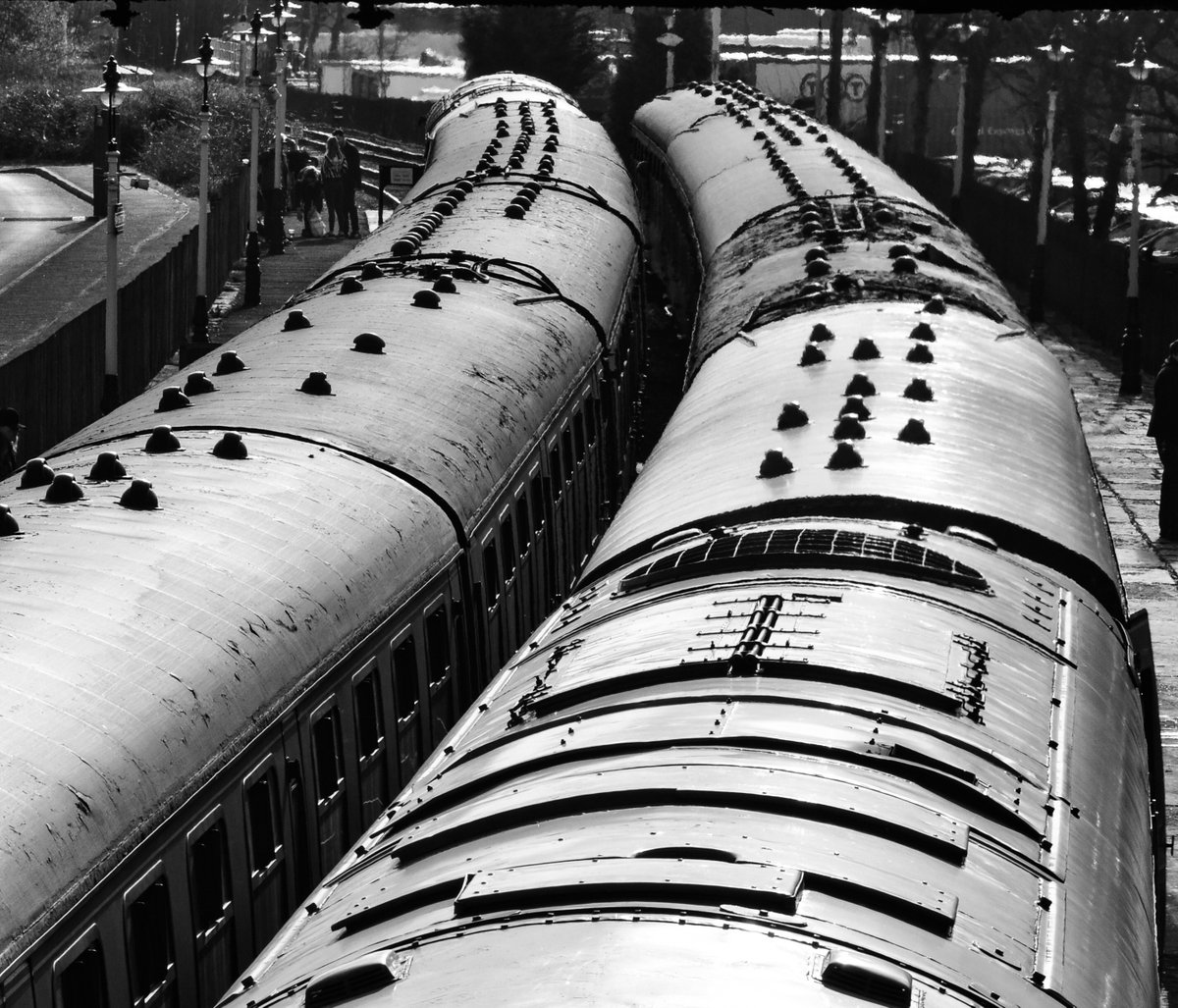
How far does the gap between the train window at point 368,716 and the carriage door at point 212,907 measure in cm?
177

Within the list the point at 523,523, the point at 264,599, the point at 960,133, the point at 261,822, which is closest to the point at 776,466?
the point at 264,599

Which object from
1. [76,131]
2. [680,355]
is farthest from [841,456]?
[76,131]

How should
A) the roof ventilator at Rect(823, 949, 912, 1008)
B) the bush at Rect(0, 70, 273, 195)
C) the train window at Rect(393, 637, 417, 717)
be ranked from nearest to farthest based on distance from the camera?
the roof ventilator at Rect(823, 949, 912, 1008) → the train window at Rect(393, 637, 417, 717) → the bush at Rect(0, 70, 273, 195)

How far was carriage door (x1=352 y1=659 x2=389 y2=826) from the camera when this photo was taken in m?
9.48

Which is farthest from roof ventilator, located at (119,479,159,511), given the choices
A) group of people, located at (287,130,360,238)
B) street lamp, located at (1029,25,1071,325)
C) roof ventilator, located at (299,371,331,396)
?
group of people, located at (287,130,360,238)

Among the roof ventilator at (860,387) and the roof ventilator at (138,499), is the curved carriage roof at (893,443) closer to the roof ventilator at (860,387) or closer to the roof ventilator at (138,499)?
the roof ventilator at (860,387)

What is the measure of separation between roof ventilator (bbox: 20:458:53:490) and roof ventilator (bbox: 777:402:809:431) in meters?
4.11

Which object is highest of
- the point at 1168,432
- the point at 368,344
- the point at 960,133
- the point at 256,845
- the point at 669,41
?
the point at 669,41

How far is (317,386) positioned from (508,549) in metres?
1.93

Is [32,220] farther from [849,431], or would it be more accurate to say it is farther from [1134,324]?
[849,431]

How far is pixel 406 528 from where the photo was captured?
412 inches

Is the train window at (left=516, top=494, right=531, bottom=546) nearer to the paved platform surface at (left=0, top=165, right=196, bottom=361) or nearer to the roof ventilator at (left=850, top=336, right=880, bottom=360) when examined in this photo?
the roof ventilator at (left=850, top=336, right=880, bottom=360)

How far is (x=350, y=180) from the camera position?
4394 cm

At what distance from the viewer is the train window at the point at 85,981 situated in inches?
242
